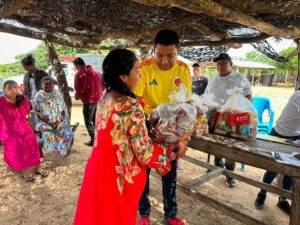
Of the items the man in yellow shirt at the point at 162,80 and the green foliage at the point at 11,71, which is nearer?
the man in yellow shirt at the point at 162,80

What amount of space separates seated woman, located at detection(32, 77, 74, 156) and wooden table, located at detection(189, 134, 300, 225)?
3.30 meters

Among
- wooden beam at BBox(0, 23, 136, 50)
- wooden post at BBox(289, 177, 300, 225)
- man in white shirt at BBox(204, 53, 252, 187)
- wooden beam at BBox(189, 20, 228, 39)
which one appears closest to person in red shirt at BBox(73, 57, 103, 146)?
wooden beam at BBox(0, 23, 136, 50)

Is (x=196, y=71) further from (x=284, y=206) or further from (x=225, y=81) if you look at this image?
(x=284, y=206)

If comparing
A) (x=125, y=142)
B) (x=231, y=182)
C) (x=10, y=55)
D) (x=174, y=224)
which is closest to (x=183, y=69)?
(x=125, y=142)

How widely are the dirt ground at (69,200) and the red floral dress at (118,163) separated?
1.52 m

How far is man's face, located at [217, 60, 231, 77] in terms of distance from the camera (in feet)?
12.2

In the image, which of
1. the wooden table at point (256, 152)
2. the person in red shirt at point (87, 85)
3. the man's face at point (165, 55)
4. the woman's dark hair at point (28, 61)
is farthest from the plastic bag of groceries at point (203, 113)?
the woman's dark hair at point (28, 61)

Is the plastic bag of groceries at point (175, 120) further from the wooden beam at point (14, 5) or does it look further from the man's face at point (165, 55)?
the wooden beam at point (14, 5)

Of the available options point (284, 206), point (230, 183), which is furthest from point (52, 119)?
point (284, 206)

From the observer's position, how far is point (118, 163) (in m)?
1.47

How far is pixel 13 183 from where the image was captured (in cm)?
393

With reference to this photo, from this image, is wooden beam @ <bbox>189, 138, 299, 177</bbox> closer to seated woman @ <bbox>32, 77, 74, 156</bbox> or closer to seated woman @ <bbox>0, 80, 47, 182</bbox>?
seated woman @ <bbox>0, 80, 47, 182</bbox>

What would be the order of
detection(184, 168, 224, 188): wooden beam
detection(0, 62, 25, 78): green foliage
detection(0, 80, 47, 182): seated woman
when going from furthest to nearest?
detection(0, 62, 25, 78): green foliage → detection(0, 80, 47, 182): seated woman → detection(184, 168, 224, 188): wooden beam

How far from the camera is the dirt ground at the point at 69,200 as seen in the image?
9.86ft
